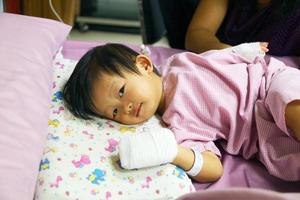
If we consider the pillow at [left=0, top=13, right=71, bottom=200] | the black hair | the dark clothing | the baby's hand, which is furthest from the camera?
the dark clothing

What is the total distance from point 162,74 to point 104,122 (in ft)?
0.82

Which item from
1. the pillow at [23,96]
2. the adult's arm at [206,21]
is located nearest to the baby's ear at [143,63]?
the pillow at [23,96]

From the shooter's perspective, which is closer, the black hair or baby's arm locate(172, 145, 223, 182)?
baby's arm locate(172, 145, 223, 182)

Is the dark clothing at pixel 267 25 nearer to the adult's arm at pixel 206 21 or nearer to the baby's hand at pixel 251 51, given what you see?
the adult's arm at pixel 206 21

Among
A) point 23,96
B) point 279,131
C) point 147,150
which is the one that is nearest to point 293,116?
point 279,131

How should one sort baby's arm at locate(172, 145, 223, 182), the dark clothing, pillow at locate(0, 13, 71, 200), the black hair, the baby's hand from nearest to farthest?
pillow at locate(0, 13, 71, 200)
baby's arm at locate(172, 145, 223, 182)
the black hair
the baby's hand
the dark clothing

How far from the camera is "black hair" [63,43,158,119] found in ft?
3.31

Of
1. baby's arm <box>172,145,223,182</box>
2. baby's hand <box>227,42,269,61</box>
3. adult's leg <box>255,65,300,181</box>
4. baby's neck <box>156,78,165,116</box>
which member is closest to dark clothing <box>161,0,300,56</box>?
baby's hand <box>227,42,269,61</box>

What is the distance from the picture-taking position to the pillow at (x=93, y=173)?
32.3 inches

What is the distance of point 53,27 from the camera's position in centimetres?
125

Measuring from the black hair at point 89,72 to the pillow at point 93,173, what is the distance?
48 millimetres

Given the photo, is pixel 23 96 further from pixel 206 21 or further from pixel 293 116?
pixel 206 21

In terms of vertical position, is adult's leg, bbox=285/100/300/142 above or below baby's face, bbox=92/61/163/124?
above

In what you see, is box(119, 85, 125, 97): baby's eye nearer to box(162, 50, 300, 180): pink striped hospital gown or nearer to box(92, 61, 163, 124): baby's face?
box(92, 61, 163, 124): baby's face
